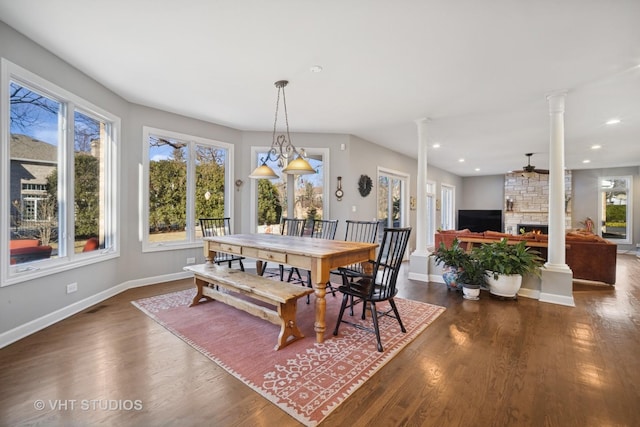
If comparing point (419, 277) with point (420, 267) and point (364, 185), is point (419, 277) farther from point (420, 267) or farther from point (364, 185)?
point (364, 185)

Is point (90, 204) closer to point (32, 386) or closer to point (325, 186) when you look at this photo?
point (32, 386)

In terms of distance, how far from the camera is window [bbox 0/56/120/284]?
2574mm

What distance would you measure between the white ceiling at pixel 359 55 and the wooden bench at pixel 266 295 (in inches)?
89.0

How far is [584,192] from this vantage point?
9.01m

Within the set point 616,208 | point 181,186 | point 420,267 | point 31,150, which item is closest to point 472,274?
point 420,267

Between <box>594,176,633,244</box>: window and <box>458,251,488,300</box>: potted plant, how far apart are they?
7989mm

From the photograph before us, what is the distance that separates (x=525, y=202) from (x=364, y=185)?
7389mm

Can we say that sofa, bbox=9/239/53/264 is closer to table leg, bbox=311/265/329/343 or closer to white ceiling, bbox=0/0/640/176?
white ceiling, bbox=0/0/640/176

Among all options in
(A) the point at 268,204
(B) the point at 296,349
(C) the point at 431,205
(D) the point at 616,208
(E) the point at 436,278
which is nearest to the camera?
(B) the point at 296,349

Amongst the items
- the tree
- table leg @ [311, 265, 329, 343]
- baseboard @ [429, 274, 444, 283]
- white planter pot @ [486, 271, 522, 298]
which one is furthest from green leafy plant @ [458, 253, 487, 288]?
the tree

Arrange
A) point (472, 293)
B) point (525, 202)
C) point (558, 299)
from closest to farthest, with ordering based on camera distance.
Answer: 1. point (558, 299)
2. point (472, 293)
3. point (525, 202)

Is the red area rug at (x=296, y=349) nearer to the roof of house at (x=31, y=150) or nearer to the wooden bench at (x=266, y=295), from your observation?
the wooden bench at (x=266, y=295)

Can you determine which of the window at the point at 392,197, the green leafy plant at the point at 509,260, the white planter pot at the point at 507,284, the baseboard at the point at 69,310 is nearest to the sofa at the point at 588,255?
the green leafy plant at the point at 509,260

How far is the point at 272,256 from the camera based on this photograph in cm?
289
